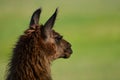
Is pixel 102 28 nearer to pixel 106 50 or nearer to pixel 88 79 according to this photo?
pixel 106 50

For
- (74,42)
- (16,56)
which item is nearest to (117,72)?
(74,42)

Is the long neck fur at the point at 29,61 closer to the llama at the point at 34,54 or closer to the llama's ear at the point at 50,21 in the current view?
the llama at the point at 34,54

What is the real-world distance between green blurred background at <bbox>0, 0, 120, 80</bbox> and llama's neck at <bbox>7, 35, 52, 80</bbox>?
214 inches

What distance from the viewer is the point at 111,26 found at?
2547 centimetres

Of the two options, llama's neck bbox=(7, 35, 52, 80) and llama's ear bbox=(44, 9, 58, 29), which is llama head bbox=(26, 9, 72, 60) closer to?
llama's ear bbox=(44, 9, 58, 29)

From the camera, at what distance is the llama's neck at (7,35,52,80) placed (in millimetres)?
11484

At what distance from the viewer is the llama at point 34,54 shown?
1153 cm

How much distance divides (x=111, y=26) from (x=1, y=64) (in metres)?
7.37

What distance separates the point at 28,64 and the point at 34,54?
0.21 meters

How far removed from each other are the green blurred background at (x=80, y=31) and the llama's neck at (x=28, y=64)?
5432 millimetres

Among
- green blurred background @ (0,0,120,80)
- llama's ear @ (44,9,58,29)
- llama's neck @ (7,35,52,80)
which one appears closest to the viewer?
llama's neck @ (7,35,52,80)

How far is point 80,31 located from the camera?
983 inches

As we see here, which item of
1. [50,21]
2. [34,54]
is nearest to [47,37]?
[50,21]

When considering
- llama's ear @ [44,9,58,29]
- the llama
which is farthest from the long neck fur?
llama's ear @ [44,9,58,29]
